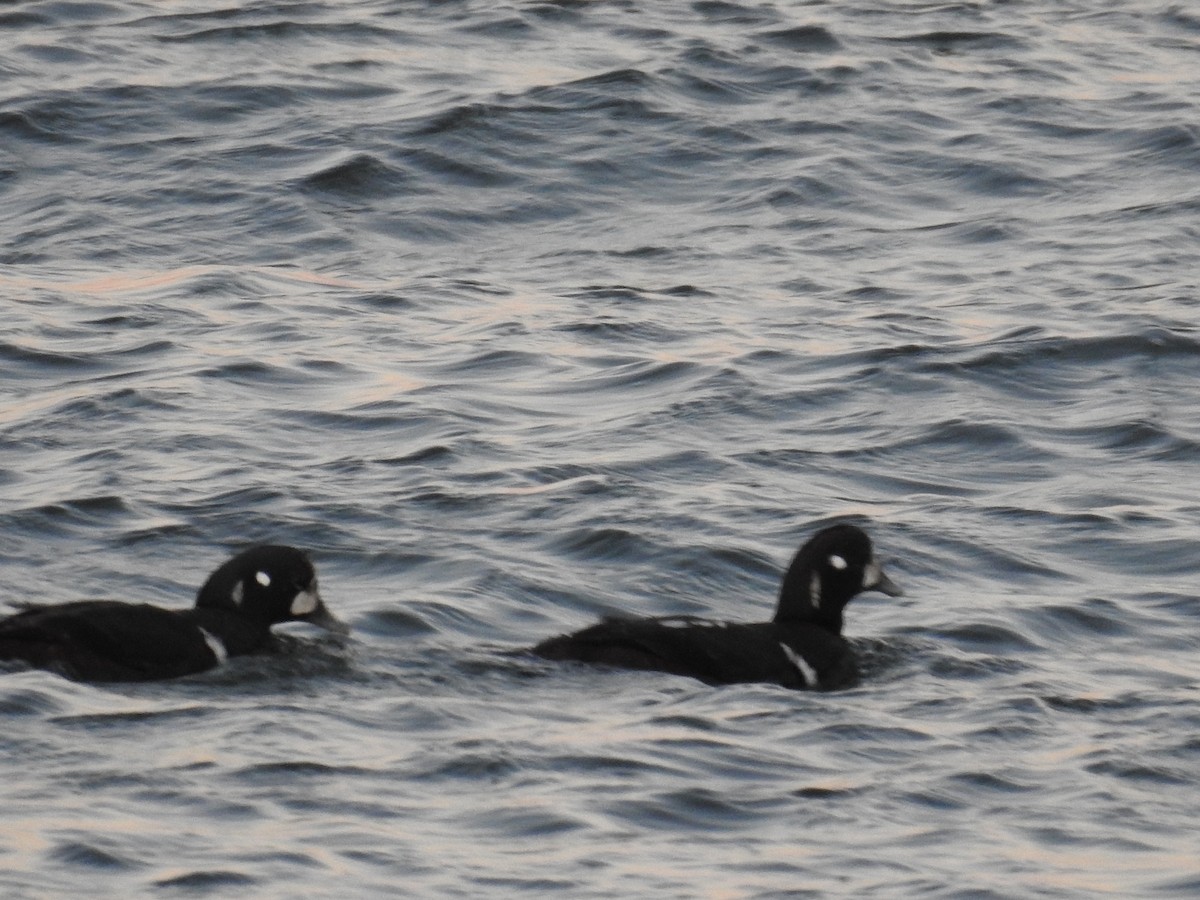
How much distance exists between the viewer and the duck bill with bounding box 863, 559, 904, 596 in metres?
9.60

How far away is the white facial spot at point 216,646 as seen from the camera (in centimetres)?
894

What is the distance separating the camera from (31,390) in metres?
12.5

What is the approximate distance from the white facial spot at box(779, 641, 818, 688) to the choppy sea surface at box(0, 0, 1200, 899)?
6.8 inches

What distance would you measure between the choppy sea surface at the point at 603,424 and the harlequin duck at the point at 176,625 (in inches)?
4.2

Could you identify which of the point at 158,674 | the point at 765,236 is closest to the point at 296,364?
the point at 765,236

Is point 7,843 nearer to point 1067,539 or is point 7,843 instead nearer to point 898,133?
point 1067,539

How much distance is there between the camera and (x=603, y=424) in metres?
12.2

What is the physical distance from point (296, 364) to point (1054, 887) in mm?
6830

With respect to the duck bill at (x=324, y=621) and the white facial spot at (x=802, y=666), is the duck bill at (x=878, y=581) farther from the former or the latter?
the duck bill at (x=324, y=621)

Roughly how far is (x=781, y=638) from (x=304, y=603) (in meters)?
1.69

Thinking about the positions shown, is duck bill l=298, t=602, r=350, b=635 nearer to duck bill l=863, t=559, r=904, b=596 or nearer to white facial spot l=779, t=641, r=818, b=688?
white facial spot l=779, t=641, r=818, b=688

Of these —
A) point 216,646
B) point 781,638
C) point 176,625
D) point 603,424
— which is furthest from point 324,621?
point 603,424

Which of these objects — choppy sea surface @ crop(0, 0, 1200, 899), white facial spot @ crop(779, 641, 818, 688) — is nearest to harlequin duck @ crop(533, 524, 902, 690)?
white facial spot @ crop(779, 641, 818, 688)

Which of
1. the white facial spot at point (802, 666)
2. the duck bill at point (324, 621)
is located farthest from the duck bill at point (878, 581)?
the duck bill at point (324, 621)
